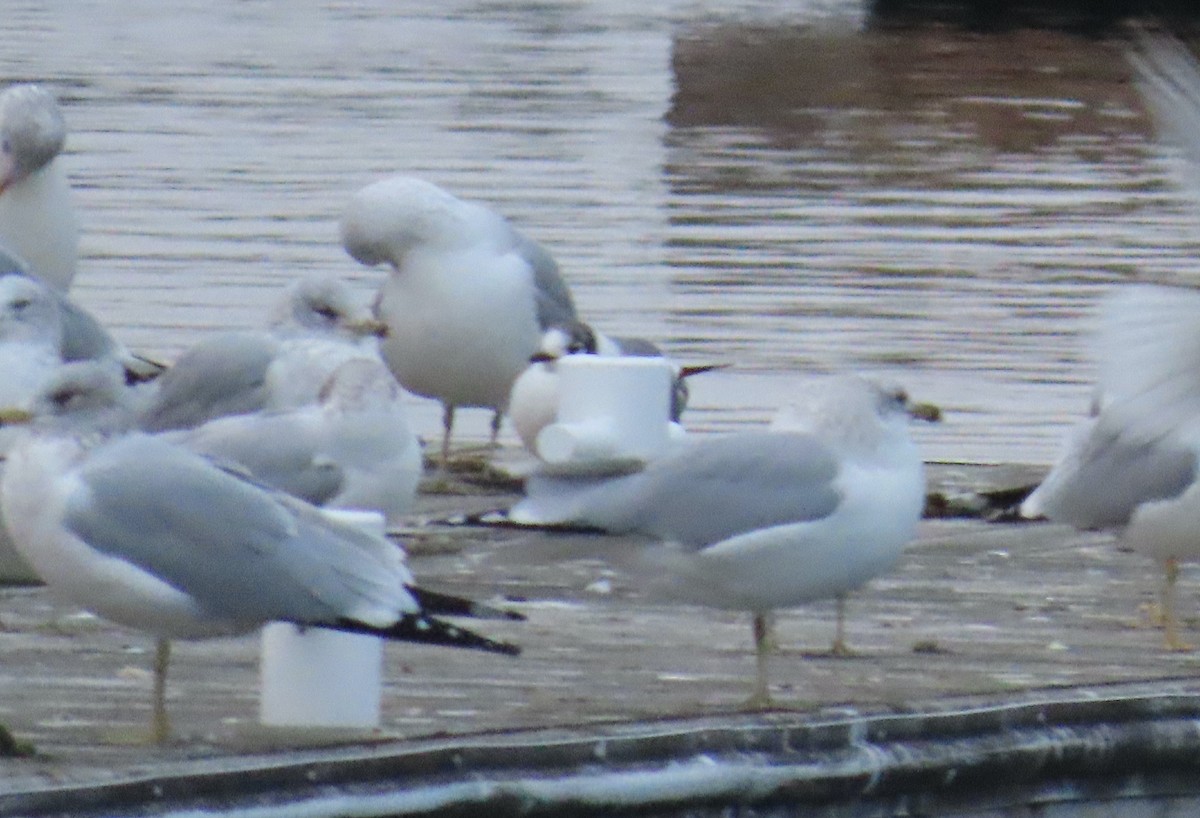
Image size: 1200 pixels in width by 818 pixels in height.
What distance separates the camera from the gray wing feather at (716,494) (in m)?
4.91

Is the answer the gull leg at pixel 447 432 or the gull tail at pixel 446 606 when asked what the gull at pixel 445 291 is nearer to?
the gull leg at pixel 447 432

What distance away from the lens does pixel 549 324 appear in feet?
24.7

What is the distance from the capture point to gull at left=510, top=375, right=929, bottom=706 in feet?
16.0

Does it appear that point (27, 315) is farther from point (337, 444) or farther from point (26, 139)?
point (26, 139)

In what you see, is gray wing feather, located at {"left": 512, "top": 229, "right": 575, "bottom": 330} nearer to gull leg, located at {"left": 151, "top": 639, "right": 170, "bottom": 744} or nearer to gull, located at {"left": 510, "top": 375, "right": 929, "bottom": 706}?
gull, located at {"left": 510, "top": 375, "right": 929, "bottom": 706}

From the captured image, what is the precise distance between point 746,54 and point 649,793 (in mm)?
19529

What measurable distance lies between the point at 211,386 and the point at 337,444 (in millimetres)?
802

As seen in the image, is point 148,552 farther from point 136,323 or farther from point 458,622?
point 136,323

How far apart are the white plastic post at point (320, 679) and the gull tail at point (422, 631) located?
9cm

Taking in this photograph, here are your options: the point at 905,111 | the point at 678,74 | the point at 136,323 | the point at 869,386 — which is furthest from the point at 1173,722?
the point at 678,74

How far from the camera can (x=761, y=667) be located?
482 cm

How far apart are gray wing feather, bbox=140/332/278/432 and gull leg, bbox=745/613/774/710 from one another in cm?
155

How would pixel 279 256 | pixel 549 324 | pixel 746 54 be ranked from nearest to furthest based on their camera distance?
pixel 549 324, pixel 279 256, pixel 746 54

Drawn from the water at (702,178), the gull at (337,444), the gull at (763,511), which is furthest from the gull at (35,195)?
the gull at (763,511)
